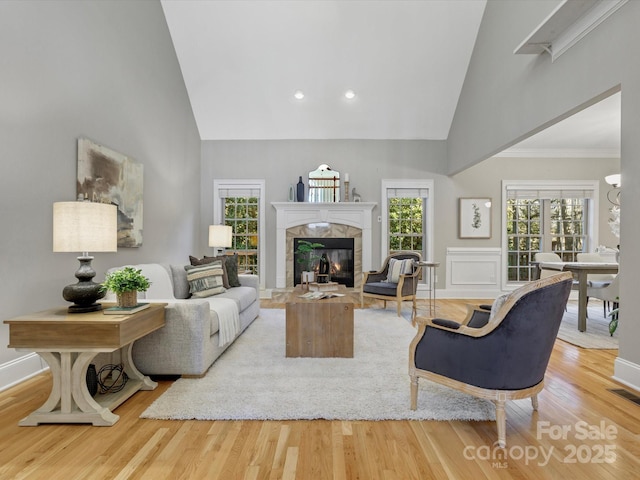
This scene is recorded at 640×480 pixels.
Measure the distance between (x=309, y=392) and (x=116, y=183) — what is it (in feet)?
10.2

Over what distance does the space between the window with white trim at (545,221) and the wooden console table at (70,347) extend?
6.68 metres

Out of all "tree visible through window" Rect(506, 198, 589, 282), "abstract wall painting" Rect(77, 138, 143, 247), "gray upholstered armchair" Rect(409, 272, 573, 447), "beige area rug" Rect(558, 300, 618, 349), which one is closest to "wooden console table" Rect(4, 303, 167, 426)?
"abstract wall painting" Rect(77, 138, 143, 247)

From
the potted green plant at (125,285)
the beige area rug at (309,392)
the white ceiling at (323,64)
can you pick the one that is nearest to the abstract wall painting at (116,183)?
the potted green plant at (125,285)

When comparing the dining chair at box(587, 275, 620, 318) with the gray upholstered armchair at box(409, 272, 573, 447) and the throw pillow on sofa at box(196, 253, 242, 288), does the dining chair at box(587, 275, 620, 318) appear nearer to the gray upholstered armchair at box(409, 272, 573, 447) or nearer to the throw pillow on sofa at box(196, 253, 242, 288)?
the gray upholstered armchair at box(409, 272, 573, 447)

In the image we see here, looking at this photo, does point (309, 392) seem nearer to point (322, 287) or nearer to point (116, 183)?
point (322, 287)

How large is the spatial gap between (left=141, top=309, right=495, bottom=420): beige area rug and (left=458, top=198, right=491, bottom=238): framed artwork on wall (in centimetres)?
395

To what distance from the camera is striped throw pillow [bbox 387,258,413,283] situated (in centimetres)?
528

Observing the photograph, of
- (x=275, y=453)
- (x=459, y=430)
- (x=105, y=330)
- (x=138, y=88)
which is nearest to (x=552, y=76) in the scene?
(x=459, y=430)

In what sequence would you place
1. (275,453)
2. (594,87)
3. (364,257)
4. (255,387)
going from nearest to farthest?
(275,453)
(255,387)
(594,87)
(364,257)

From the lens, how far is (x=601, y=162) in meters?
6.67

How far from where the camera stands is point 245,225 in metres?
6.92

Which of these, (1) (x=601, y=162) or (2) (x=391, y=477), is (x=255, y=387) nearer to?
(2) (x=391, y=477)

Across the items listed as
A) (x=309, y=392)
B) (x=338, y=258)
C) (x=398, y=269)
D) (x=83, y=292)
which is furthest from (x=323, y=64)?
(x=309, y=392)

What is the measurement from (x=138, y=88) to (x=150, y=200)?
1415 mm
